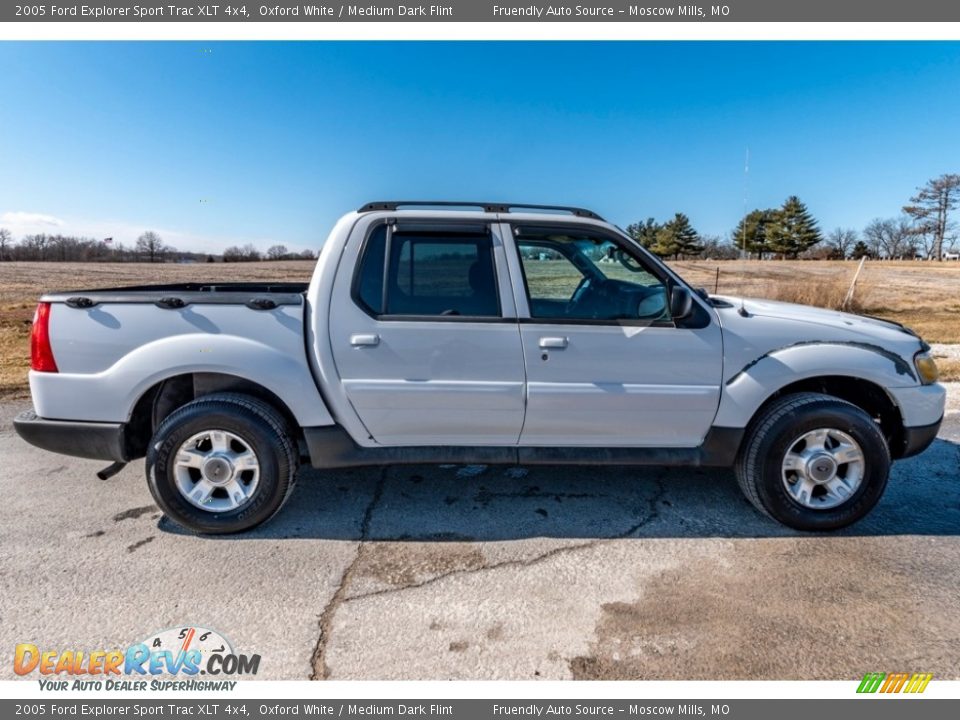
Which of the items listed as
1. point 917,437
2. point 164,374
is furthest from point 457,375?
point 917,437

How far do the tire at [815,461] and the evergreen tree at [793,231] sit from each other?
6768 cm

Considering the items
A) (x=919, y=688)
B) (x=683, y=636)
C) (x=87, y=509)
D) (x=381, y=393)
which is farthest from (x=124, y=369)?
(x=919, y=688)

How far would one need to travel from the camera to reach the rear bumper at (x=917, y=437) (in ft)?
10.3

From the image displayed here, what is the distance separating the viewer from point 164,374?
290cm

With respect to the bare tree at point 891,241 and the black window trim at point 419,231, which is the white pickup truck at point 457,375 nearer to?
the black window trim at point 419,231

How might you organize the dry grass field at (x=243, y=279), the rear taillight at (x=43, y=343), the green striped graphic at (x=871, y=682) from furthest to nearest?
the dry grass field at (x=243, y=279), the rear taillight at (x=43, y=343), the green striped graphic at (x=871, y=682)

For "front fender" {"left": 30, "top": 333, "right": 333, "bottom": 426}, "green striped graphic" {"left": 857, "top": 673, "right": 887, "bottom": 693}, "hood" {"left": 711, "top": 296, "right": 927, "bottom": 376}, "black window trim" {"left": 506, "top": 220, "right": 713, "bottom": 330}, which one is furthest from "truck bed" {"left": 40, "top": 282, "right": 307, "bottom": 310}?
"green striped graphic" {"left": 857, "top": 673, "right": 887, "bottom": 693}

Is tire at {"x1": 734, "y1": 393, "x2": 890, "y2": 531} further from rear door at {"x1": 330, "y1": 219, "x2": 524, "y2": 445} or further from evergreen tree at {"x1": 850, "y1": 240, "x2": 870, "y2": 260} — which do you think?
evergreen tree at {"x1": 850, "y1": 240, "x2": 870, "y2": 260}

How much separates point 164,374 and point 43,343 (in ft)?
2.27

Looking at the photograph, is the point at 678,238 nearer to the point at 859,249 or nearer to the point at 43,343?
the point at 859,249

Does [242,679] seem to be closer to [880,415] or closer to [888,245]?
[880,415]

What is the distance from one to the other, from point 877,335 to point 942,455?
201 cm

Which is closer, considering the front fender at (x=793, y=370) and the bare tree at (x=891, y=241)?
the front fender at (x=793, y=370)

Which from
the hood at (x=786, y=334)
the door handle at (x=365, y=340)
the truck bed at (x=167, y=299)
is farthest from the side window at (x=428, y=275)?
the hood at (x=786, y=334)
